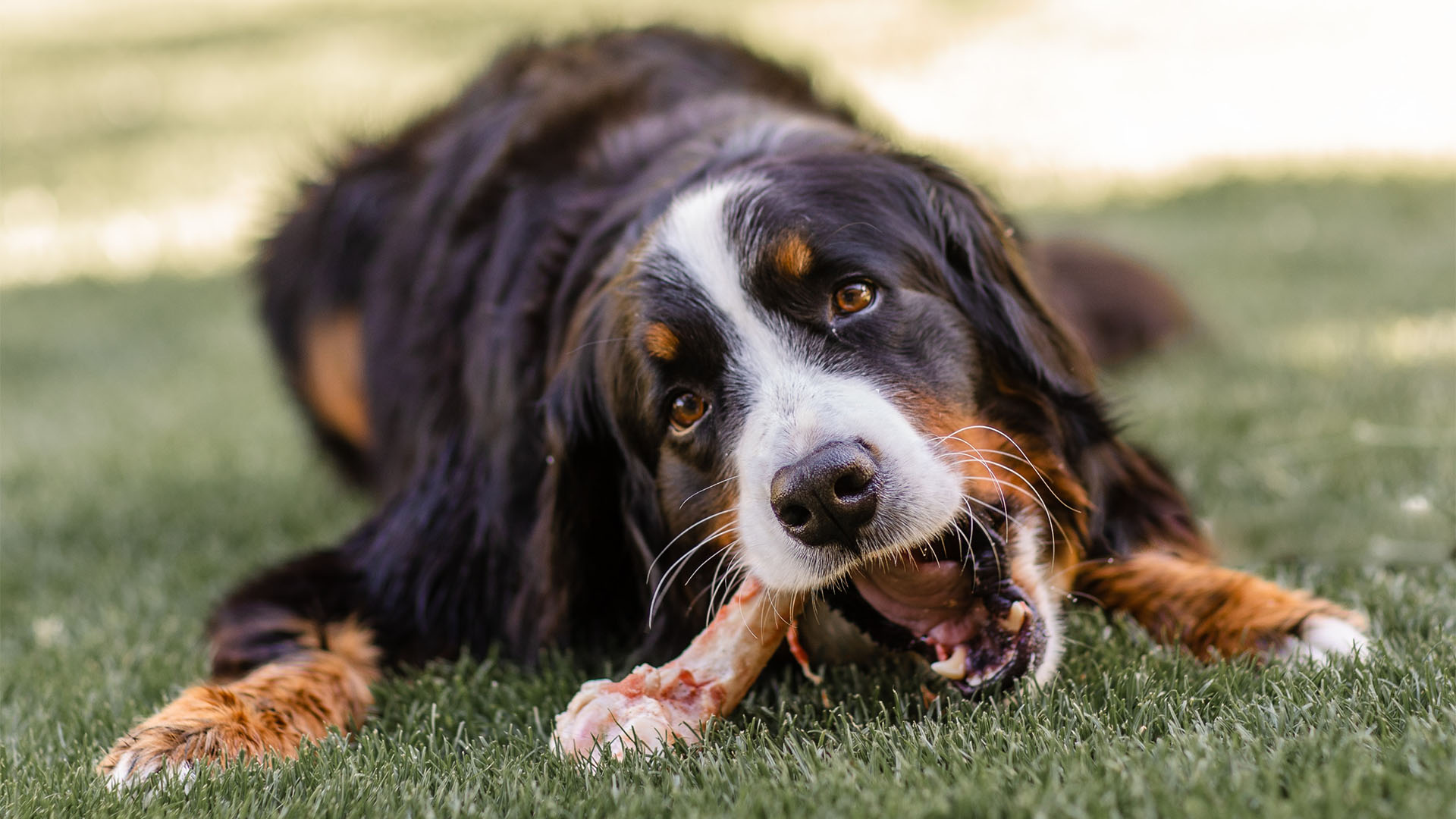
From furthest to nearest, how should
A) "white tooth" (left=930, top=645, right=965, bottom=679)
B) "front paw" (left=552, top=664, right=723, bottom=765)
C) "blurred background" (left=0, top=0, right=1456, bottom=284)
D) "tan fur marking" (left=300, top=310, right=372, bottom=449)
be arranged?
"blurred background" (left=0, top=0, right=1456, bottom=284) < "tan fur marking" (left=300, top=310, right=372, bottom=449) < "white tooth" (left=930, top=645, right=965, bottom=679) < "front paw" (left=552, top=664, right=723, bottom=765)

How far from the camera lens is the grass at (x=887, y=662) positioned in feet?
5.88

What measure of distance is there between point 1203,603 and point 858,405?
816mm

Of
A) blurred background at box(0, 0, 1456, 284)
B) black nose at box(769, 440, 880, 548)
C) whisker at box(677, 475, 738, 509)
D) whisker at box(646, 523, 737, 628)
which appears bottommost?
blurred background at box(0, 0, 1456, 284)

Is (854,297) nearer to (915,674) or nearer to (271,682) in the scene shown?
(915,674)

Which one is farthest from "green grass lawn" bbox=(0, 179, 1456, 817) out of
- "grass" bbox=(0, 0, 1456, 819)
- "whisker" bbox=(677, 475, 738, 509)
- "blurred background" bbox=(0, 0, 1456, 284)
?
"blurred background" bbox=(0, 0, 1456, 284)

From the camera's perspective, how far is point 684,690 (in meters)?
2.21

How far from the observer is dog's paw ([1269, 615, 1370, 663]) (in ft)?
7.12

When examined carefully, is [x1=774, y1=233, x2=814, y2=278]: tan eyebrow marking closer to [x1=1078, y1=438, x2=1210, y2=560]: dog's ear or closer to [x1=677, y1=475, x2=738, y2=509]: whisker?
[x1=677, y1=475, x2=738, y2=509]: whisker

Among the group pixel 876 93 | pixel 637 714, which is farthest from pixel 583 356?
pixel 876 93

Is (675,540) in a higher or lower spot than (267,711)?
higher

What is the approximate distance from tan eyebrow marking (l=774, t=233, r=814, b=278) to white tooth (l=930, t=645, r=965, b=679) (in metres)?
0.72

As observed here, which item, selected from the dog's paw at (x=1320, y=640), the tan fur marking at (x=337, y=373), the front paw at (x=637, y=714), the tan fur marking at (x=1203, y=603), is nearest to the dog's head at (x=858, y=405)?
the tan fur marking at (x=1203, y=603)

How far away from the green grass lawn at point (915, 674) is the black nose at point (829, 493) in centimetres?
30

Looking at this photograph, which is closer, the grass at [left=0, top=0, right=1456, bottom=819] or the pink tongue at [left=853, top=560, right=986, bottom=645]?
the grass at [left=0, top=0, right=1456, bottom=819]
